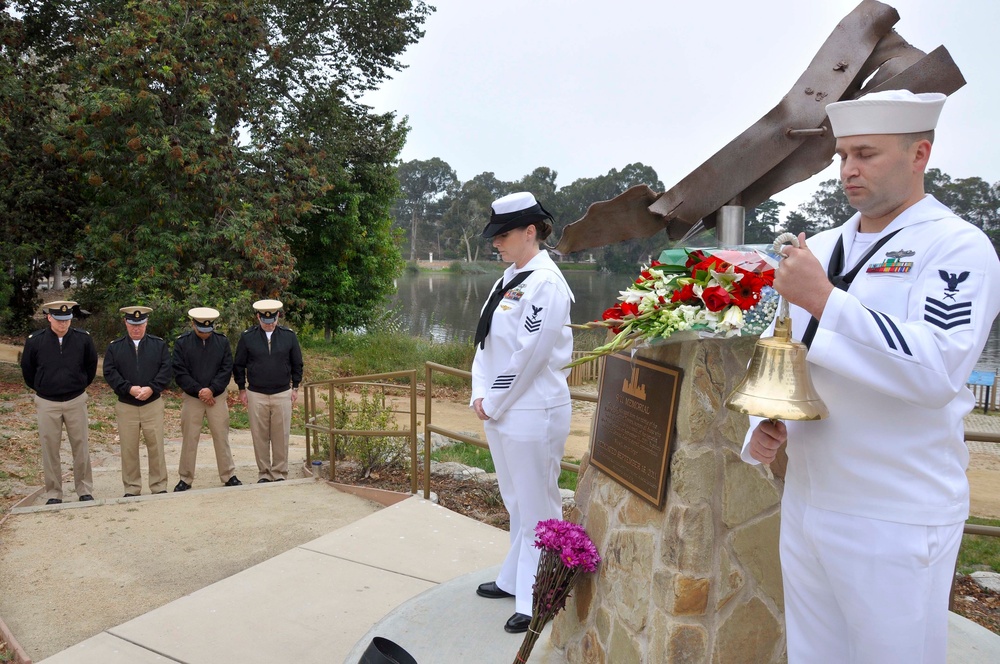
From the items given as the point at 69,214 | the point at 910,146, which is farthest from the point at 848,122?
the point at 69,214

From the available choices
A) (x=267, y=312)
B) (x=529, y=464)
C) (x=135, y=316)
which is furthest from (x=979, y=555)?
(x=135, y=316)

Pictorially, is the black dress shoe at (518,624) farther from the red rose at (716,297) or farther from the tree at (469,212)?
the tree at (469,212)

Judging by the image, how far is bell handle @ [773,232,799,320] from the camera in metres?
1.72

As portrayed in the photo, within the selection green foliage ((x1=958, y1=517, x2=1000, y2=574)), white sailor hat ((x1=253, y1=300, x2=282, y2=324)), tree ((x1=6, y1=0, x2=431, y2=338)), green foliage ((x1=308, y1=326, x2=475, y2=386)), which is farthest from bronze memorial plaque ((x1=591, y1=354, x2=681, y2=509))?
green foliage ((x1=308, y1=326, x2=475, y2=386))

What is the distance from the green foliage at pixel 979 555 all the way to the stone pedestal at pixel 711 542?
10.5 ft

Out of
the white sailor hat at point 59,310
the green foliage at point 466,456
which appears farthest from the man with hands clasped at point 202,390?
the green foliage at point 466,456

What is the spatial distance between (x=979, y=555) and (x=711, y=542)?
14.8 ft

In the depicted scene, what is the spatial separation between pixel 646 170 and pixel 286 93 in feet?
103

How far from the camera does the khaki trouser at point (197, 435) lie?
7359 mm

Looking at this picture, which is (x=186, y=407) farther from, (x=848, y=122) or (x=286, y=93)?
(x=286, y=93)

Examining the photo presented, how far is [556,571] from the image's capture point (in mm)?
2795

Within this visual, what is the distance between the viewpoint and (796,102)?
9.80 feet

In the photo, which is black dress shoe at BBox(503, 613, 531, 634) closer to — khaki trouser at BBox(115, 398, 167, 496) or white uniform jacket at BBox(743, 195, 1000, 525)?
white uniform jacket at BBox(743, 195, 1000, 525)

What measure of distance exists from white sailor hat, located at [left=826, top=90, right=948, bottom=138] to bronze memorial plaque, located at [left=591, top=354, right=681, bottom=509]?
1.07 meters
